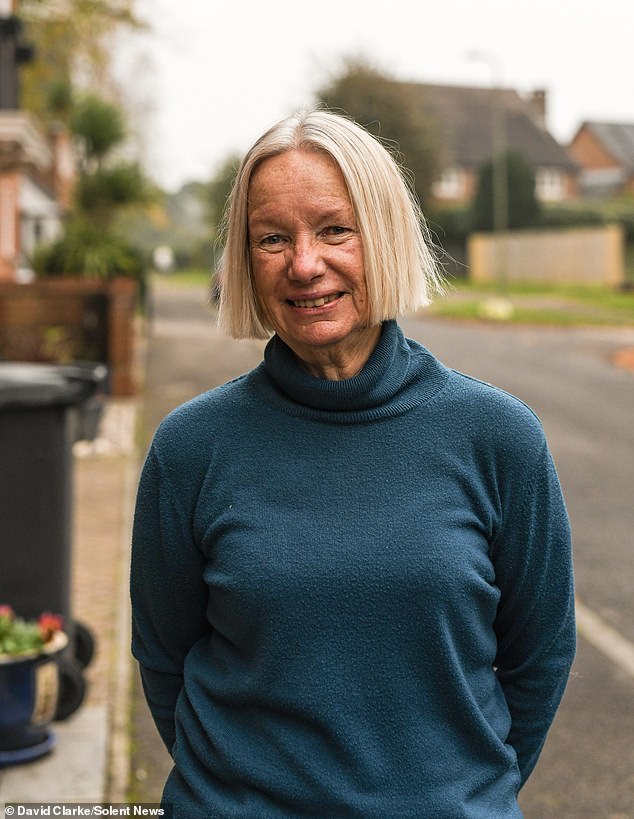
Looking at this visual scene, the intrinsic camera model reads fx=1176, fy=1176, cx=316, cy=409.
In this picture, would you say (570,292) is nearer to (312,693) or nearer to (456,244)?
(456,244)

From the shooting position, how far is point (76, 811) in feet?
13.4

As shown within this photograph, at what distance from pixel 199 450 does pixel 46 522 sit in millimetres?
2868

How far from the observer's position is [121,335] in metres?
15.1

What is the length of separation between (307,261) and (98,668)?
4.07m

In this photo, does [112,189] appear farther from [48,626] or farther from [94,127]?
[48,626]

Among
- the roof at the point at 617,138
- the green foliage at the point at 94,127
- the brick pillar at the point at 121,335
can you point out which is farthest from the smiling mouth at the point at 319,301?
the roof at the point at 617,138

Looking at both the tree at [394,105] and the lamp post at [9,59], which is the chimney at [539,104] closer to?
the tree at [394,105]

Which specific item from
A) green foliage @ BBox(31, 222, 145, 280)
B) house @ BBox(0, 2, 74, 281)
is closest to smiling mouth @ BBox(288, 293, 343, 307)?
green foliage @ BBox(31, 222, 145, 280)

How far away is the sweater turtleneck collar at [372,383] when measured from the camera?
2004 millimetres

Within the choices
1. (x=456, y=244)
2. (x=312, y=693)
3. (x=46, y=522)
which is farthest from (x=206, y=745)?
(x=456, y=244)

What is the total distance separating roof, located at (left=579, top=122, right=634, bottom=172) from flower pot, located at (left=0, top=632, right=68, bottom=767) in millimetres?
66718

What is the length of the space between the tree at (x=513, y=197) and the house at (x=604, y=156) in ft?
75.4

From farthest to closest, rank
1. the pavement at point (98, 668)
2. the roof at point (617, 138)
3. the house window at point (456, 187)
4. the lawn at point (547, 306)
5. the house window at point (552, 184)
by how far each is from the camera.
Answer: the roof at point (617, 138) → the house window at point (552, 184) → the house window at point (456, 187) → the lawn at point (547, 306) → the pavement at point (98, 668)

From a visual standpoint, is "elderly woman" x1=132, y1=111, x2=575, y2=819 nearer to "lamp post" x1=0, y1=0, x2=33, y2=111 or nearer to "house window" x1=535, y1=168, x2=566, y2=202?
"lamp post" x1=0, y1=0, x2=33, y2=111
